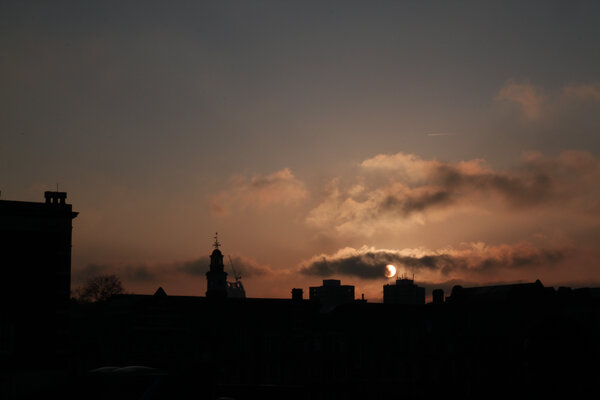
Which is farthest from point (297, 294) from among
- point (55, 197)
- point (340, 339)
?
point (55, 197)

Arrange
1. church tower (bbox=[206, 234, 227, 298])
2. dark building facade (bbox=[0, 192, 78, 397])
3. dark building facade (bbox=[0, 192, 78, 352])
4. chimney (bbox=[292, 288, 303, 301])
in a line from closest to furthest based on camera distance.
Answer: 1. dark building facade (bbox=[0, 192, 78, 397])
2. dark building facade (bbox=[0, 192, 78, 352])
3. chimney (bbox=[292, 288, 303, 301])
4. church tower (bbox=[206, 234, 227, 298])

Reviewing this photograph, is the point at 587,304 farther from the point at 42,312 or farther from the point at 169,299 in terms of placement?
the point at 42,312

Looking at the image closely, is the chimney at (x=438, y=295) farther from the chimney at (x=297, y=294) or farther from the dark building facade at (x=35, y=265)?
the dark building facade at (x=35, y=265)

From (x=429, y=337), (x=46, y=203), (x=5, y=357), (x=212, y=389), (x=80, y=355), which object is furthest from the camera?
(x=429, y=337)

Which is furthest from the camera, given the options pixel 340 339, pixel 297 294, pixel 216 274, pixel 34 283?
pixel 216 274

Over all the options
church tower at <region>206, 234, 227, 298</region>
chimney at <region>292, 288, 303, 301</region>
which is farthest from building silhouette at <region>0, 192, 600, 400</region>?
church tower at <region>206, 234, 227, 298</region>

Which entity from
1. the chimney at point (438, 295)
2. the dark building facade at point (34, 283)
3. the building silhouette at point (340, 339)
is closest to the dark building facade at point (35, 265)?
the dark building facade at point (34, 283)

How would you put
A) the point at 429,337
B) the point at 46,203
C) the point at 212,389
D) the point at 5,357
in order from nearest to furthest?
the point at 212,389 < the point at 5,357 < the point at 46,203 < the point at 429,337

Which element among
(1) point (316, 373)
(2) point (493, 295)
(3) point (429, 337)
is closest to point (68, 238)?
(1) point (316, 373)

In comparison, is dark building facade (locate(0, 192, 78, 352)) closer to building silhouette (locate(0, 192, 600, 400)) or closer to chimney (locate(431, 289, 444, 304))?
building silhouette (locate(0, 192, 600, 400))

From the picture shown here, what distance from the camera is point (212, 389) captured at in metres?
31.9

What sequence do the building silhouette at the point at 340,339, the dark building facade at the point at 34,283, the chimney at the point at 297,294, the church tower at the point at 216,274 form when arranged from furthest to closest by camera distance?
1. the church tower at the point at 216,274
2. the chimney at the point at 297,294
3. the building silhouette at the point at 340,339
4. the dark building facade at the point at 34,283

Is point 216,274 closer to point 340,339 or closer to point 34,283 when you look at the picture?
point 340,339

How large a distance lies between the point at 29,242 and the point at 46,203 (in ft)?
8.02
